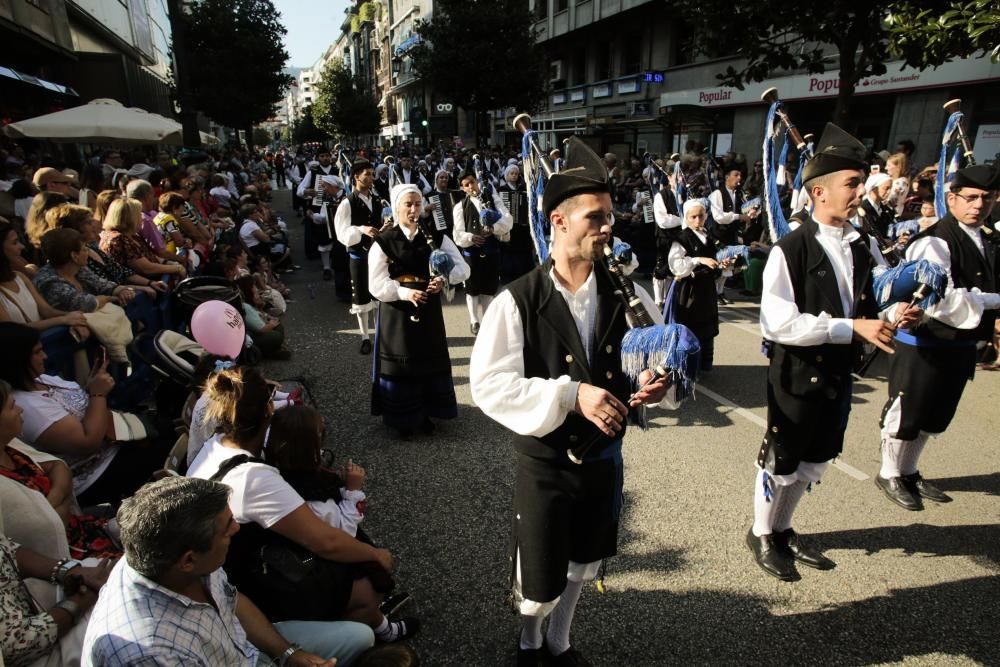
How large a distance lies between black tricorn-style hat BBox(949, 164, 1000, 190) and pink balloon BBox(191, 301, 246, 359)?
14.7ft

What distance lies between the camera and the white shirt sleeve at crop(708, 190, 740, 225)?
802 centimetres

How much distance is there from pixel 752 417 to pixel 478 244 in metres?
4.01

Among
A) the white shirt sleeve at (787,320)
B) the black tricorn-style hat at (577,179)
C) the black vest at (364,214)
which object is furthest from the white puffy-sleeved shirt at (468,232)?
the black tricorn-style hat at (577,179)

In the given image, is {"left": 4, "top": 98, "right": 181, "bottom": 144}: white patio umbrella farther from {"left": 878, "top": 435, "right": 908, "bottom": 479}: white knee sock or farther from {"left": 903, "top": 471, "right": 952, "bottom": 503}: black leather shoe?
{"left": 903, "top": 471, "right": 952, "bottom": 503}: black leather shoe

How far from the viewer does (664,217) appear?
734cm

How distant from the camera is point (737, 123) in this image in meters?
19.6

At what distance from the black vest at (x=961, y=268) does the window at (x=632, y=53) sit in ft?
81.7

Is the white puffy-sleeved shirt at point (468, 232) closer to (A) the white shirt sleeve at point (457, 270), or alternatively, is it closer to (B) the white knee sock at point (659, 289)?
Answer: (B) the white knee sock at point (659, 289)

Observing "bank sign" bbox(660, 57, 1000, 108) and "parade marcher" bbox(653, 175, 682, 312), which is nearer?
"parade marcher" bbox(653, 175, 682, 312)

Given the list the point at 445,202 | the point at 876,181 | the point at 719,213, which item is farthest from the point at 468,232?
the point at 876,181

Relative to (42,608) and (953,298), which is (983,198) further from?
(42,608)

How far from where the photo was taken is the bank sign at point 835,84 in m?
12.6

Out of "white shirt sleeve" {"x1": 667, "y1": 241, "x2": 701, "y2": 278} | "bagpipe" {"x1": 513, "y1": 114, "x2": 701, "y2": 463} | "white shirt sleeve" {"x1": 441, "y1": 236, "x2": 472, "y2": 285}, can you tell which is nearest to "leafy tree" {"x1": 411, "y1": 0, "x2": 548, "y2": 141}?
"white shirt sleeve" {"x1": 667, "y1": 241, "x2": 701, "y2": 278}

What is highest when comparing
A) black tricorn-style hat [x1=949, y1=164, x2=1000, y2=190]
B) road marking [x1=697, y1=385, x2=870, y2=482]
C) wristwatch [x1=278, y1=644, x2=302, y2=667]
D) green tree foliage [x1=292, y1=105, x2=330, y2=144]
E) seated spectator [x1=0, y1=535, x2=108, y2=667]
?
green tree foliage [x1=292, y1=105, x2=330, y2=144]
